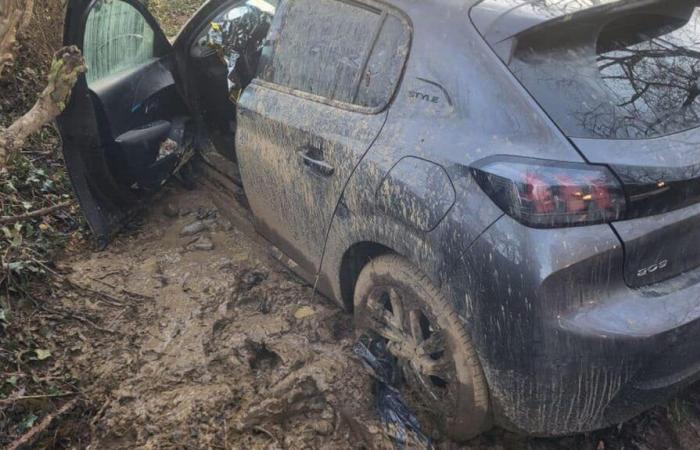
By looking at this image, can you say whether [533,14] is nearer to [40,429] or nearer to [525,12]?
[525,12]

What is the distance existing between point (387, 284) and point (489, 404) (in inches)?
24.5

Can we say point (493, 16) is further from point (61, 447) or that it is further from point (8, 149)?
point (61, 447)

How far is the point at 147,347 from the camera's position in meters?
3.01

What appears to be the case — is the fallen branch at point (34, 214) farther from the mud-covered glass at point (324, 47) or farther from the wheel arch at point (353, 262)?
the wheel arch at point (353, 262)

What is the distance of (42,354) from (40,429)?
0.53 metres

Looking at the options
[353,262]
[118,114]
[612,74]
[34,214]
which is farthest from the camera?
[118,114]

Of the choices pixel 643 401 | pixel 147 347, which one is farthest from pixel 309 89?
pixel 643 401

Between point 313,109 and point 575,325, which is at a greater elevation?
point 313,109

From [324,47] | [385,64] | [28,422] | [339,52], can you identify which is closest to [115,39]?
[324,47]

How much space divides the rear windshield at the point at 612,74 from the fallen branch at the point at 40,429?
2.31 meters

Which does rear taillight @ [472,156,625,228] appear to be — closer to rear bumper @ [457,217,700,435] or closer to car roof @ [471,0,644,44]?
rear bumper @ [457,217,700,435]

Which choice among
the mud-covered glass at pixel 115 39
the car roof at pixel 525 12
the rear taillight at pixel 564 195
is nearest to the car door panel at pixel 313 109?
the car roof at pixel 525 12

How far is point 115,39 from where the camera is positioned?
368 cm

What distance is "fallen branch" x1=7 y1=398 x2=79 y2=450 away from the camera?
239cm
